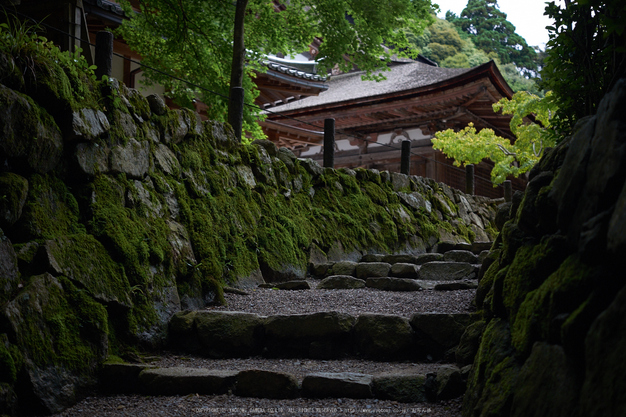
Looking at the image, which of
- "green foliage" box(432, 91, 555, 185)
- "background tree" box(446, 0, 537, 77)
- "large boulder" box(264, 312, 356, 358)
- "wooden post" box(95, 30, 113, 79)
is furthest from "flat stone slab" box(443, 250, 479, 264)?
"background tree" box(446, 0, 537, 77)

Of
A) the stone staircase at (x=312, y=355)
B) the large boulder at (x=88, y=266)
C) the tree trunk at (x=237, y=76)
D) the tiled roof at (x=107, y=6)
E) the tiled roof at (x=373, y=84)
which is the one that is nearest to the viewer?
the stone staircase at (x=312, y=355)

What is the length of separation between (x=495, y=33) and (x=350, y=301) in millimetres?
41515

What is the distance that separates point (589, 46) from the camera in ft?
9.86

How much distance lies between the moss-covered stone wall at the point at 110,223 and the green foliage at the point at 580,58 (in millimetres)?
3282

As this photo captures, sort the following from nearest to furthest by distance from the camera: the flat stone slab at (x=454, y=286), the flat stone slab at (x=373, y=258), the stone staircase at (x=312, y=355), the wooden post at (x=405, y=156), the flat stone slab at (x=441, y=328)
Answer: the stone staircase at (x=312, y=355) → the flat stone slab at (x=441, y=328) → the flat stone slab at (x=454, y=286) → the flat stone slab at (x=373, y=258) → the wooden post at (x=405, y=156)

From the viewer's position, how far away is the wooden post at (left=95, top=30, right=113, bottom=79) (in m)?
4.50

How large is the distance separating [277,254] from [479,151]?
8.49m

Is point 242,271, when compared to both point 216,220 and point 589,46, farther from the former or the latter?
point 589,46

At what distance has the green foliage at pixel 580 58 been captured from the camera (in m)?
2.89

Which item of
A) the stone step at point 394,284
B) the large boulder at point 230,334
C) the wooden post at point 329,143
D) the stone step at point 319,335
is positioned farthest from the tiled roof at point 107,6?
the large boulder at point 230,334

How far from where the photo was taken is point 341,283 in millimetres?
5523

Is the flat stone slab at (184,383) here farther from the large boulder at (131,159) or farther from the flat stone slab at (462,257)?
the flat stone slab at (462,257)

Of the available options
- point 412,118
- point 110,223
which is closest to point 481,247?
point 110,223

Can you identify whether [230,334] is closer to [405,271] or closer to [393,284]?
[393,284]
